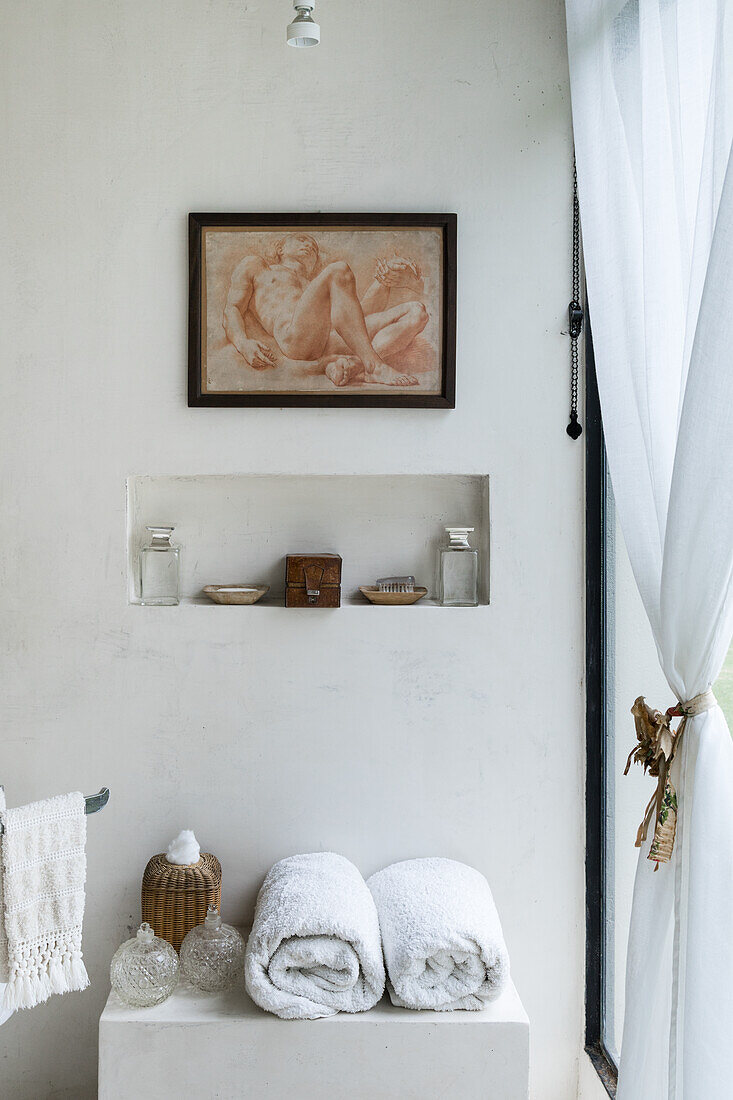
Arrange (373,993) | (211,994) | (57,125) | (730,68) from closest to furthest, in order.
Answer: (730,68), (373,993), (211,994), (57,125)

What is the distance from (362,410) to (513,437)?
33cm

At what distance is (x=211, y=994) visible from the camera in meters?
1.79

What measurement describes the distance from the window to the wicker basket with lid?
83cm

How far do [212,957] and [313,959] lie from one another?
0.79 feet

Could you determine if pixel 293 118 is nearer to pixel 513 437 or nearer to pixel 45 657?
pixel 513 437

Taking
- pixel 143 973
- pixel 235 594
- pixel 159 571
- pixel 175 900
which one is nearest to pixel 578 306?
pixel 235 594

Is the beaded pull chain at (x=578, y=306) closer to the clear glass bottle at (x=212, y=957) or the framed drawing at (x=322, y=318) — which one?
the framed drawing at (x=322, y=318)

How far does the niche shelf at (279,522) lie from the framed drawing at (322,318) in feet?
0.67

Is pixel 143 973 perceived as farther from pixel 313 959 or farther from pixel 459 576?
pixel 459 576

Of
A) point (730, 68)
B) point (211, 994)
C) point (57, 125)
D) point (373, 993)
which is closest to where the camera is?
point (730, 68)

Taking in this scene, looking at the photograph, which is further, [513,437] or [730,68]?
[513,437]

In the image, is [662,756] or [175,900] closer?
[662,756]

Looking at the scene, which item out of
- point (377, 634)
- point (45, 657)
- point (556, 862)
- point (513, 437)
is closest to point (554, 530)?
point (513, 437)

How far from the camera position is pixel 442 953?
5.50 feet
